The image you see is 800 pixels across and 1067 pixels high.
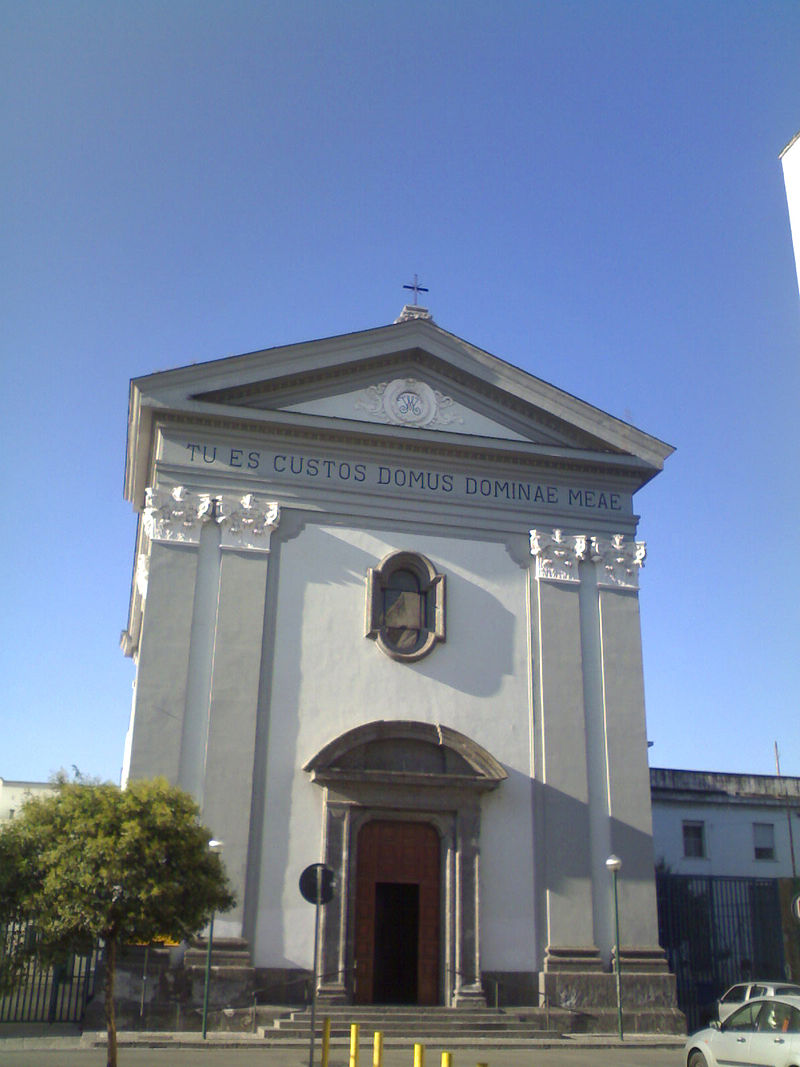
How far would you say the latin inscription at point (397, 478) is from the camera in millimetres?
22531

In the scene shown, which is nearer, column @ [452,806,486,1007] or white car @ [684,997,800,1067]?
white car @ [684,997,800,1067]

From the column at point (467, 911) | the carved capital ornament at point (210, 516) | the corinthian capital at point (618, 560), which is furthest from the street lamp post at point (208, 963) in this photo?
the corinthian capital at point (618, 560)

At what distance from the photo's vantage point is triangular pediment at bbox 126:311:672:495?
22.5 metres

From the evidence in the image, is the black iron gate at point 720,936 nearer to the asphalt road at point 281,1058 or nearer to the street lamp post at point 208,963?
the asphalt road at point 281,1058

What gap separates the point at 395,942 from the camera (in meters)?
21.0

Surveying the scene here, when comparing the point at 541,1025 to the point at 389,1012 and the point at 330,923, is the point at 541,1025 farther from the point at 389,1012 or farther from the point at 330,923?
the point at 330,923

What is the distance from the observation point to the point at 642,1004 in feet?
67.4

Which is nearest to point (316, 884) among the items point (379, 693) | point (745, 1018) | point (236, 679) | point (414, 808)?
point (745, 1018)

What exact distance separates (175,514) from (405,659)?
17.5ft

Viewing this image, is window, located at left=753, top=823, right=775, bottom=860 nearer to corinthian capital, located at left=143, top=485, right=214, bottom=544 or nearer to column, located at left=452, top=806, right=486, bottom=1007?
column, located at left=452, top=806, right=486, bottom=1007

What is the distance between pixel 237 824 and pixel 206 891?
5966 millimetres

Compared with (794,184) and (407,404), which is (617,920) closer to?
(407,404)

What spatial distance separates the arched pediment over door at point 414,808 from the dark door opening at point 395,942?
2.27 ft

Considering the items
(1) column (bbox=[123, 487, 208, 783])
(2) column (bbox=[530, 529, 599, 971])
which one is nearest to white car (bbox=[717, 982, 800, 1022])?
(2) column (bbox=[530, 529, 599, 971])
